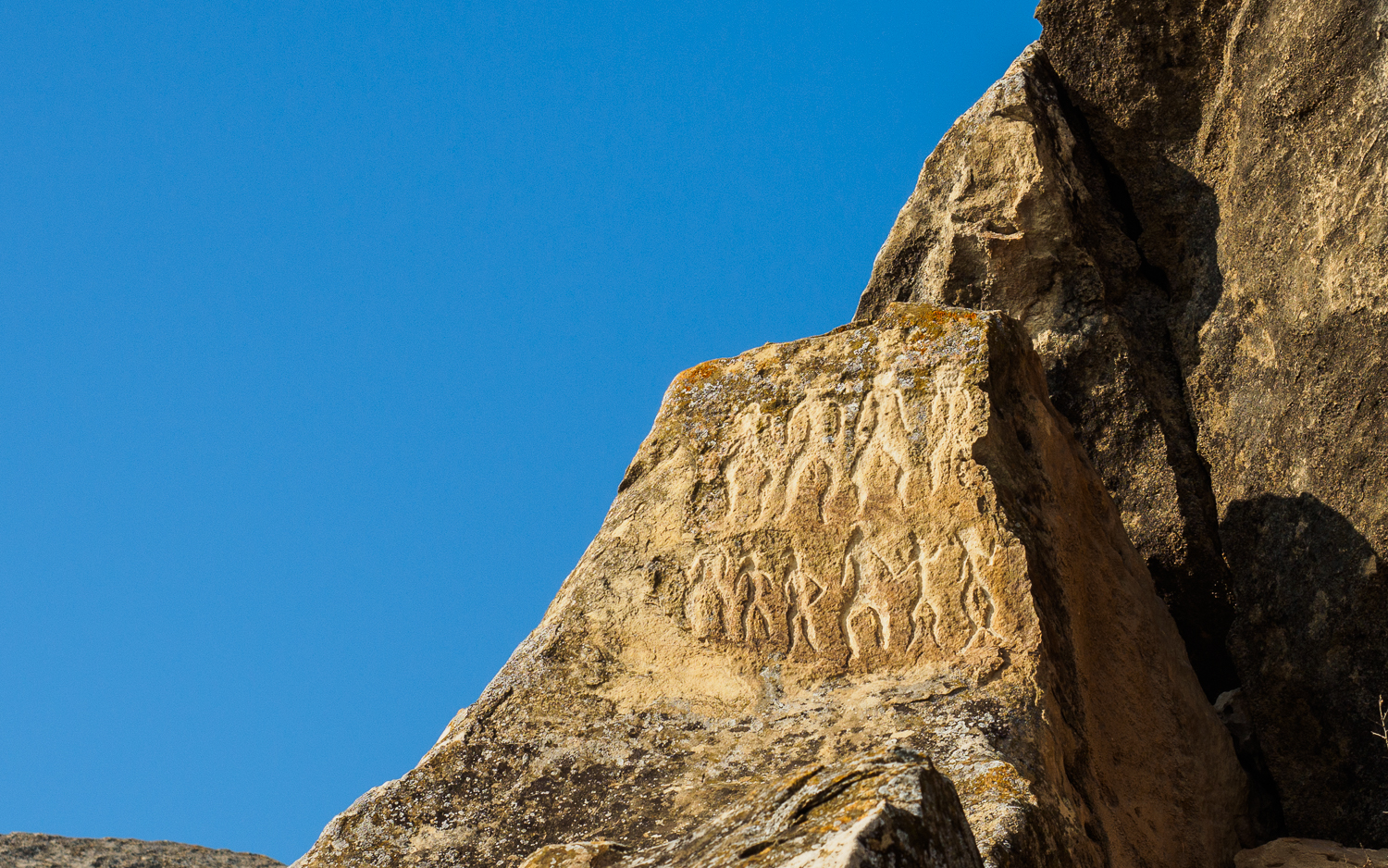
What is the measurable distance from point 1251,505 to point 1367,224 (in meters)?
1.59

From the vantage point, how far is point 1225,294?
26.0 ft

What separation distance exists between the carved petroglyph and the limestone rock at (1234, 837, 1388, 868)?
7.64 ft

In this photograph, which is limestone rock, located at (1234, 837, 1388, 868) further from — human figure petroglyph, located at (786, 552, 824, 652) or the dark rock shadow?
human figure petroglyph, located at (786, 552, 824, 652)

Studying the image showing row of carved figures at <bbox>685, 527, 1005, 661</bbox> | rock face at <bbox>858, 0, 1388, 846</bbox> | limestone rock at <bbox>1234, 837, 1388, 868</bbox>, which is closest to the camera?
row of carved figures at <bbox>685, 527, 1005, 661</bbox>

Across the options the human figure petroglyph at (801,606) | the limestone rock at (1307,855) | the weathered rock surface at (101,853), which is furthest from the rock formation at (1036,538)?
the weathered rock surface at (101,853)

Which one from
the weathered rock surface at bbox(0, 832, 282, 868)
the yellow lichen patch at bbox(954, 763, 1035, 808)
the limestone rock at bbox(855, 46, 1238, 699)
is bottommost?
the yellow lichen patch at bbox(954, 763, 1035, 808)

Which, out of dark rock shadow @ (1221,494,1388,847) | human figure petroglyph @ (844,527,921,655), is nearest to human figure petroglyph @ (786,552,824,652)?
human figure petroglyph @ (844,527,921,655)

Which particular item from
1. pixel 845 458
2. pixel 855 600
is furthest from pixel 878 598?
pixel 845 458

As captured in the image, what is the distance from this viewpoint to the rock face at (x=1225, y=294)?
22.3ft

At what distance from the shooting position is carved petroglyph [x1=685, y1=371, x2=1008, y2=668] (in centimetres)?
549

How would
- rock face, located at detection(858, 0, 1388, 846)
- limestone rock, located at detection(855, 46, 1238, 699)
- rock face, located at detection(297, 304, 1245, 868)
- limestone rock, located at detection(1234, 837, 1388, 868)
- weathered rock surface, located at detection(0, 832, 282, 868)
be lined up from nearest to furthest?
rock face, located at detection(297, 304, 1245, 868) < limestone rock, located at detection(1234, 837, 1388, 868) < rock face, located at detection(858, 0, 1388, 846) < weathered rock surface, located at detection(0, 832, 282, 868) < limestone rock, located at detection(855, 46, 1238, 699)

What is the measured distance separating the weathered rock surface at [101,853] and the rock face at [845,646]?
10.9ft

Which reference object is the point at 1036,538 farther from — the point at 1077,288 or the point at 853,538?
the point at 1077,288

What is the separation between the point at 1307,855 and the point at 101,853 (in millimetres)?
6467
